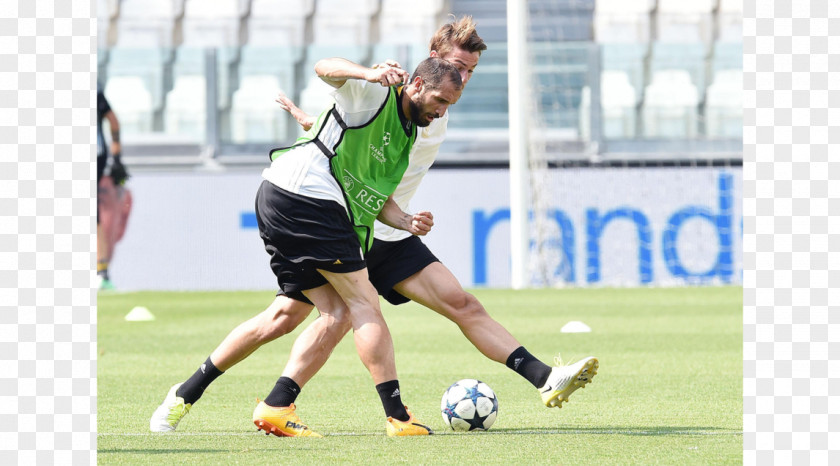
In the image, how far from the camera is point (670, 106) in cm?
2269

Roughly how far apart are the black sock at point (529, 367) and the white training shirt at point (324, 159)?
40.7 inches

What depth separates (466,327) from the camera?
18.2 ft

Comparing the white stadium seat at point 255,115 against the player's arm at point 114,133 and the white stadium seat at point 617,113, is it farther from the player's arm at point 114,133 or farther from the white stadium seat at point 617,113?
the white stadium seat at point 617,113

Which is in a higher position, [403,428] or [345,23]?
[345,23]

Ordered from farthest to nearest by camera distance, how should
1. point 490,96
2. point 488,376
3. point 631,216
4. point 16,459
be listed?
1. point 490,96
2. point 631,216
3. point 488,376
4. point 16,459

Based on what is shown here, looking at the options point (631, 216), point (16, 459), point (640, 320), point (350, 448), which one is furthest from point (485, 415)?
point (631, 216)

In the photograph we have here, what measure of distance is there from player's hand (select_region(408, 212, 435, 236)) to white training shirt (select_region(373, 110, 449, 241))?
549mm

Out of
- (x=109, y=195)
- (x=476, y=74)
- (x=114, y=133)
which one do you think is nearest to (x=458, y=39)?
(x=114, y=133)

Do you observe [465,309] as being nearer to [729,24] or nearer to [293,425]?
[293,425]

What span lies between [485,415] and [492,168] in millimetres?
17325

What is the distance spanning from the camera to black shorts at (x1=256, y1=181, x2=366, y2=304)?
4.98 meters

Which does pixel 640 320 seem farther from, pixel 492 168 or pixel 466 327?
pixel 492 168

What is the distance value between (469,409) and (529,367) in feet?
1.03

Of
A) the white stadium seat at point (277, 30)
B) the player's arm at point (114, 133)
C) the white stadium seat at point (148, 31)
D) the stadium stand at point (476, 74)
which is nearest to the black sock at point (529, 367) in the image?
the player's arm at point (114, 133)
